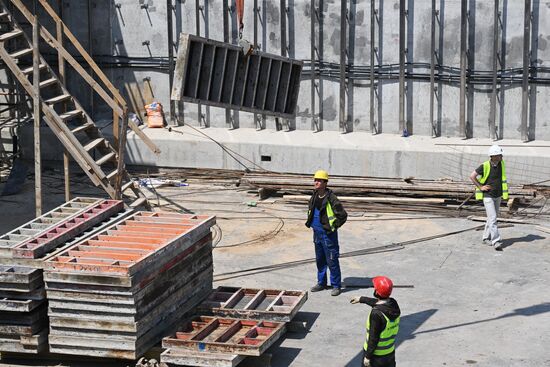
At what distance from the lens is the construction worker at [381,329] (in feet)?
32.1

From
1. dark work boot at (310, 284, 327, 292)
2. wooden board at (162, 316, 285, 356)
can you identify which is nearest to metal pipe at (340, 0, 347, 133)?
dark work boot at (310, 284, 327, 292)

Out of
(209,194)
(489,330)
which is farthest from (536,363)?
(209,194)

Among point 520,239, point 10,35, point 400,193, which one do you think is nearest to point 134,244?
point 10,35

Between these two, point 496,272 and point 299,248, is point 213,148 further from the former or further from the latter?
point 496,272

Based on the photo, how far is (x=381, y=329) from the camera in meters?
9.83

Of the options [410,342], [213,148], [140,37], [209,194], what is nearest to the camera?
[410,342]

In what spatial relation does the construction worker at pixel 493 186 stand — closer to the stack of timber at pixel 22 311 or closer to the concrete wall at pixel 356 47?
the concrete wall at pixel 356 47

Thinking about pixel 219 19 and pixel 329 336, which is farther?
pixel 219 19

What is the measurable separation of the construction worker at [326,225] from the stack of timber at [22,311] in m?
4.11

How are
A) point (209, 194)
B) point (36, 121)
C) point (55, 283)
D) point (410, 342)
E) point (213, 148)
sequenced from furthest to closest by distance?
point (213, 148) → point (209, 194) → point (36, 121) → point (410, 342) → point (55, 283)

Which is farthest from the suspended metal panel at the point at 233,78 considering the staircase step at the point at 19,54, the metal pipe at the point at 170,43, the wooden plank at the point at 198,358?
the wooden plank at the point at 198,358

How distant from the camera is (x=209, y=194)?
68.5 ft

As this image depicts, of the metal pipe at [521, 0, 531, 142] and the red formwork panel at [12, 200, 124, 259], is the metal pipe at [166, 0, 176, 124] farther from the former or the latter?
the red formwork panel at [12, 200, 124, 259]

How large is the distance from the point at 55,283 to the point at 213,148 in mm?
11318
